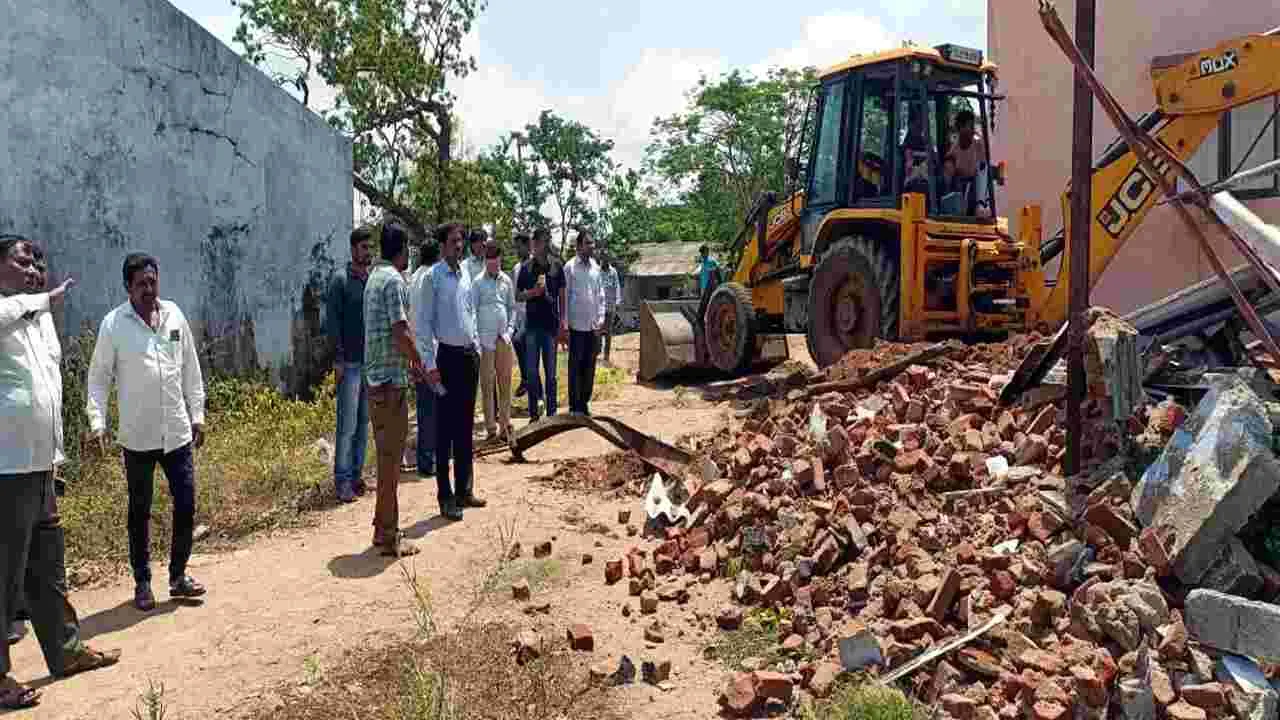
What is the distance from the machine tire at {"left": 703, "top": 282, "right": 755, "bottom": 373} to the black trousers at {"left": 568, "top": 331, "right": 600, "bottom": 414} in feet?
9.79

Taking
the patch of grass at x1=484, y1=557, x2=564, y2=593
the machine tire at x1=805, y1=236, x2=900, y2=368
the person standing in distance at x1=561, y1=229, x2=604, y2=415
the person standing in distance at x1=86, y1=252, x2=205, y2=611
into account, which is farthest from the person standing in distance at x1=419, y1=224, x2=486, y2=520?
the machine tire at x1=805, y1=236, x2=900, y2=368

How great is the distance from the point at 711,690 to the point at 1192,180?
2.93 meters

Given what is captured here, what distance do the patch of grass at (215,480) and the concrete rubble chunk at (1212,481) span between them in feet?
16.1

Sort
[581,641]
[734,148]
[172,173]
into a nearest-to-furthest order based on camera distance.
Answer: [581,641] < [172,173] < [734,148]

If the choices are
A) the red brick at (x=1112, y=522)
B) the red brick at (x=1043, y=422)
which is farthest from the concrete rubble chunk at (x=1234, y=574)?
the red brick at (x=1043, y=422)

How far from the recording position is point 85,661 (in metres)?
3.85

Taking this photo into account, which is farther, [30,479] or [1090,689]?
[30,479]

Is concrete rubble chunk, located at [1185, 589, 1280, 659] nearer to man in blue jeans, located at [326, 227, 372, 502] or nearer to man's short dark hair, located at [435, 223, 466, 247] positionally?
man's short dark hair, located at [435, 223, 466, 247]

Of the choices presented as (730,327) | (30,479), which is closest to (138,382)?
(30,479)

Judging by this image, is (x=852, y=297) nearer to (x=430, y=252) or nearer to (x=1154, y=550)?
(x=430, y=252)

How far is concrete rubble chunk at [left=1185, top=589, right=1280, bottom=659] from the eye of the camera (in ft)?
9.67

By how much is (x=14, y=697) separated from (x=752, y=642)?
2939 millimetres

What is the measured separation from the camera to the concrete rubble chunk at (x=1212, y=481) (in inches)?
129

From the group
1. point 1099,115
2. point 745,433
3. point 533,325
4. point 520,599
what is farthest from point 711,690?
point 1099,115
